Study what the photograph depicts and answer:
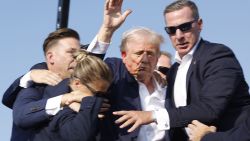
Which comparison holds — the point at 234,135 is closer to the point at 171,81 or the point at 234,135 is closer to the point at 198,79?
the point at 198,79

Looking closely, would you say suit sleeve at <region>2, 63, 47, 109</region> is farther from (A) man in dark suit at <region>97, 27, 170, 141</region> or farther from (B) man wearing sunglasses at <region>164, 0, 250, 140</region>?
(B) man wearing sunglasses at <region>164, 0, 250, 140</region>

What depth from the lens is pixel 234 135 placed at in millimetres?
4609

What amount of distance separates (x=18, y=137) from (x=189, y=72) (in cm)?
146

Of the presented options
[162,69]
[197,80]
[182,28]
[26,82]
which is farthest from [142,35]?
[162,69]

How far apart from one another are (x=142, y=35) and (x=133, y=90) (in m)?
0.47

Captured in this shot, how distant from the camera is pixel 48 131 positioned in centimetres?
485

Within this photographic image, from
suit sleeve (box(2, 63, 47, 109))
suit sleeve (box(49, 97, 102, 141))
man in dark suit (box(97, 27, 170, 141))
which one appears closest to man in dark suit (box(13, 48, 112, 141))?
suit sleeve (box(49, 97, 102, 141))

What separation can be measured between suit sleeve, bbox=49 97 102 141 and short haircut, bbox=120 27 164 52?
98 cm

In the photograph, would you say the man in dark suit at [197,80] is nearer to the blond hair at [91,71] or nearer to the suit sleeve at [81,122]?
the suit sleeve at [81,122]

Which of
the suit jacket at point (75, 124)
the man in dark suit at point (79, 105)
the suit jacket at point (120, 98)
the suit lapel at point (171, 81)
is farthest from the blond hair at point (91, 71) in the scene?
the suit lapel at point (171, 81)

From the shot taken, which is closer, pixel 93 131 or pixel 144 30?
pixel 93 131

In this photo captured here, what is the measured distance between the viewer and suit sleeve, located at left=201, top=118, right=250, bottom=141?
178 inches

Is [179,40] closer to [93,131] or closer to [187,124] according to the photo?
[187,124]

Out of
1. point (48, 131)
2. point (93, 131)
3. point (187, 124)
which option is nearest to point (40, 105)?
point (48, 131)
